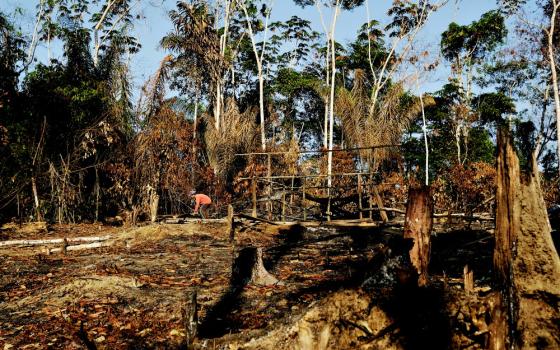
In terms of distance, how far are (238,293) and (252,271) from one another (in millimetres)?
634

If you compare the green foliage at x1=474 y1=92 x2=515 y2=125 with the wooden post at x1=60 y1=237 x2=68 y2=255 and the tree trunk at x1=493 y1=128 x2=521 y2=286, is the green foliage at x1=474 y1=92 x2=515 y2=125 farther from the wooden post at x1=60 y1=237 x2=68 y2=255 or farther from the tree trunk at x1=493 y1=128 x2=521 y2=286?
the tree trunk at x1=493 y1=128 x2=521 y2=286

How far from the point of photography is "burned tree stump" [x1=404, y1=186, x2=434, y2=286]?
440 cm

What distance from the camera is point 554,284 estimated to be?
3.32m

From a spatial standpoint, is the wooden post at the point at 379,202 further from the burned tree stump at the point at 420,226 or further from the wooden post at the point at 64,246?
the wooden post at the point at 64,246

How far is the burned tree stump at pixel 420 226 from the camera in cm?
440

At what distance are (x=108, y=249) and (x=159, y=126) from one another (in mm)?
7869

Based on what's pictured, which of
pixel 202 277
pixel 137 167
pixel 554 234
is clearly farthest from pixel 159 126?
pixel 554 234

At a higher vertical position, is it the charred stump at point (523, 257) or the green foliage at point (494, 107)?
the green foliage at point (494, 107)

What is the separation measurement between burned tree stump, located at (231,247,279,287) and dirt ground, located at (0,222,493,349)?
7.3 inches

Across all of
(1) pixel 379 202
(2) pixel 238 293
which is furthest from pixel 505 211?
(1) pixel 379 202

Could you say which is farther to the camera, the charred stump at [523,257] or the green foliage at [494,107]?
the green foliage at [494,107]

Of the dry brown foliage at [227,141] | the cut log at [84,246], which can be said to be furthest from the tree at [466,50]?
the cut log at [84,246]

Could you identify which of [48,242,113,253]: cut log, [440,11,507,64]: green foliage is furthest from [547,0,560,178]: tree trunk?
[48,242,113,253]: cut log

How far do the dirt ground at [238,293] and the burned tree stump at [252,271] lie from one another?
0.19 metres
